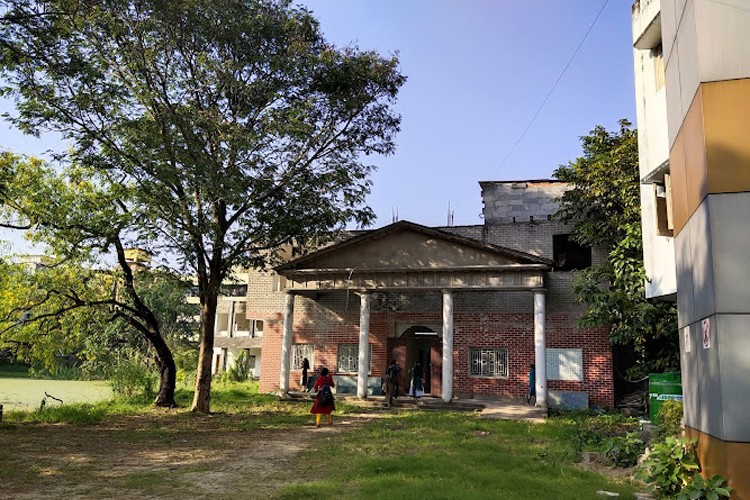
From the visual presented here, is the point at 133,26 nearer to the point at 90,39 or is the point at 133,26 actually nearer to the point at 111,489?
the point at 90,39

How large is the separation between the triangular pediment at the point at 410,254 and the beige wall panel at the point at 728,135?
12.1 metres

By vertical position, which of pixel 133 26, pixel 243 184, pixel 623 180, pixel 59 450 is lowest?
pixel 59 450

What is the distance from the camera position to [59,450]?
11438 mm

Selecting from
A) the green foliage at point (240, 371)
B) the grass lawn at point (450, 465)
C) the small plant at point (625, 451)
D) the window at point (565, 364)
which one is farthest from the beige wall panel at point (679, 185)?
the green foliage at point (240, 371)

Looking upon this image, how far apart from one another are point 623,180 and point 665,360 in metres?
5.65

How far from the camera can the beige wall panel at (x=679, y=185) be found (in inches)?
331

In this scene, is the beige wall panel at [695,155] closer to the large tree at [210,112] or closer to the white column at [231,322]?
the large tree at [210,112]

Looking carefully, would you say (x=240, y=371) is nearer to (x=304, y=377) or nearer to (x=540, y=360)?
(x=304, y=377)

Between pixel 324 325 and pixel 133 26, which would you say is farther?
pixel 324 325

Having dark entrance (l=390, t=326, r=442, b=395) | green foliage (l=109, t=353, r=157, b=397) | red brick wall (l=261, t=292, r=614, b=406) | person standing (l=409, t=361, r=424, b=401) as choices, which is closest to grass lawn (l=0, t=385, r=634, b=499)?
person standing (l=409, t=361, r=424, b=401)

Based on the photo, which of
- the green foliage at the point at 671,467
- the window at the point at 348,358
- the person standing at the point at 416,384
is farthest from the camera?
the window at the point at 348,358

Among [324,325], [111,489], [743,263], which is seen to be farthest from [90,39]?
[743,263]

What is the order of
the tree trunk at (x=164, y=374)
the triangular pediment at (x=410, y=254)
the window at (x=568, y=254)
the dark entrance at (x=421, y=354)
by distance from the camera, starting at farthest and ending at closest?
the dark entrance at (x=421, y=354) < the window at (x=568, y=254) < the triangular pediment at (x=410, y=254) < the tree trunk at (x=164, y=374)

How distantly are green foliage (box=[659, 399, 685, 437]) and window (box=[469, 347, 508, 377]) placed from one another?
1125 cm
